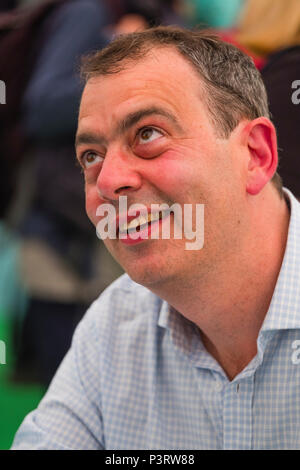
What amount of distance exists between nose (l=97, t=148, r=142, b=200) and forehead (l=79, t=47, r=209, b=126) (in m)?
→ 0.06

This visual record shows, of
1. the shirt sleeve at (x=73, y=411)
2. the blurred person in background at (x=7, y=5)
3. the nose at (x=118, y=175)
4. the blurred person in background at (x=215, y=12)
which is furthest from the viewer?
the blurred person in background at (x=7, y=5)

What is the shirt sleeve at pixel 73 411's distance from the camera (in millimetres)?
1093

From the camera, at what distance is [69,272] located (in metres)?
1.92

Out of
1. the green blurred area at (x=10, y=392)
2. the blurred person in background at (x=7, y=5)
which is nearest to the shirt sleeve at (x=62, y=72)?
the green blurred area at (x=10, y=392)

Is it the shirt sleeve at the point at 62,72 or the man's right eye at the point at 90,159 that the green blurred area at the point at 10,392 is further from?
the man's right eye at the point at 90,159

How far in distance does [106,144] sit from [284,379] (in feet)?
1.27

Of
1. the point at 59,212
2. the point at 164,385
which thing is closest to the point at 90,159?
the point at 164,385

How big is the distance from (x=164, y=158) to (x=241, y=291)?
211 mm

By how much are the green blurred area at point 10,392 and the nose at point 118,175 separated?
43.0 inches

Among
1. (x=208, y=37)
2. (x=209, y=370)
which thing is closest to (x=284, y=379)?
(x=209, y=370)

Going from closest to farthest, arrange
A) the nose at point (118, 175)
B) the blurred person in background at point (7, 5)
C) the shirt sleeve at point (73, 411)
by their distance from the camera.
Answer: the nose at point (118, 175), the shirt sleeve at point (73, 411), the blurred person in background at point (7, 5)

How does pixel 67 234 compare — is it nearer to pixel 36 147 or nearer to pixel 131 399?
pixel 36 147

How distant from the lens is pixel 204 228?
3.01 ft

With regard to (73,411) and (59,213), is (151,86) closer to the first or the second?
(73,411)
